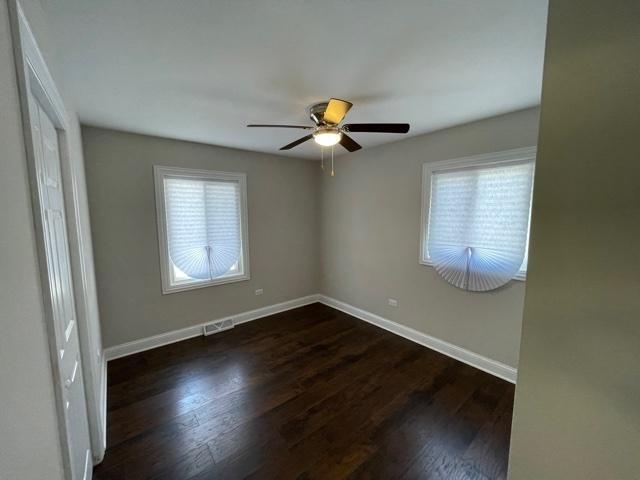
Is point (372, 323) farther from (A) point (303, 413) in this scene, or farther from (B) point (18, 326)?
(B) point (18, 326)

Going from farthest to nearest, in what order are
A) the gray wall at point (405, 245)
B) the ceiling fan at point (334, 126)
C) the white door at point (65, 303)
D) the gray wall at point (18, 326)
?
the gray wall at point (405, 245)
the ceiling fan at point (334, 126)
the white door at point (65, 303)
the gray wall at point (18, 326)

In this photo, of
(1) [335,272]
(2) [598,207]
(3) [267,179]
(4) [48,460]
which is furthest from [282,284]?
(2) [598,207]

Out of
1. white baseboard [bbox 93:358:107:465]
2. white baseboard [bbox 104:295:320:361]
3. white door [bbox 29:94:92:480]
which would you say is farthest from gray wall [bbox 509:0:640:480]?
white baseboard [bbox 104:295:320:361]

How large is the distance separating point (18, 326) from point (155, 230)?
274cm

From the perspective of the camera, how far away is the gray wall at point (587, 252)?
0.78 metres

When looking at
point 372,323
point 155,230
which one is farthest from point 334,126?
point 372,323

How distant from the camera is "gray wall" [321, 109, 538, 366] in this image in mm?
2492

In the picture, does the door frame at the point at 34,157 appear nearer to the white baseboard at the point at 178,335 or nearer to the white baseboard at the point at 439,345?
Result: the white baseboard at the point at 178,335

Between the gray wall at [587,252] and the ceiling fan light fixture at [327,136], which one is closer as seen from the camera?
the gray wall at [587,252]

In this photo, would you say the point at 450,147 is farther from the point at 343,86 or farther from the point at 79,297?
the point at 79,297

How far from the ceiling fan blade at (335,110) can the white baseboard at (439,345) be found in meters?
2.31

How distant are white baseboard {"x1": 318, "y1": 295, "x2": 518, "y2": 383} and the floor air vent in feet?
5.79

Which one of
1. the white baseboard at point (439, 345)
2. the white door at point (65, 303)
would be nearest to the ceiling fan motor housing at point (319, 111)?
the white door at point (65, 303)

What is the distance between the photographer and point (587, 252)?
33.5 inches
